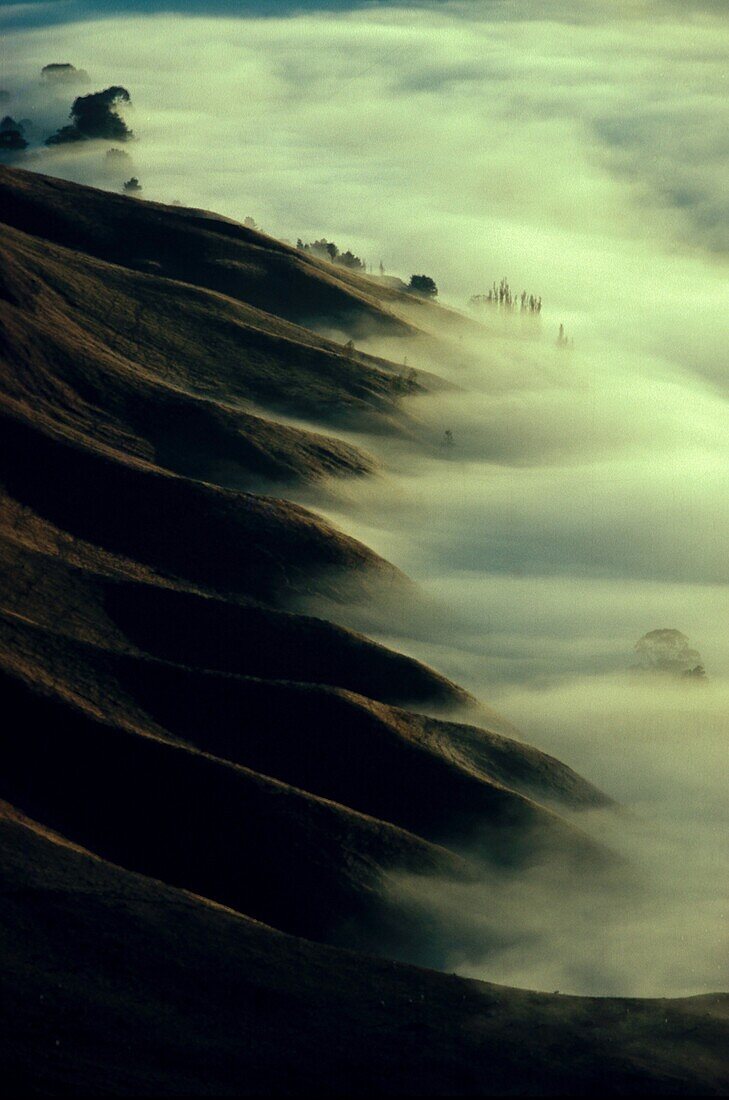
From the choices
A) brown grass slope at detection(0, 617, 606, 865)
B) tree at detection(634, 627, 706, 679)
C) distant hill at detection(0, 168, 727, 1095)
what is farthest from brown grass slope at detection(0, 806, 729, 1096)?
tree at detection(634, 627, 706, 679)

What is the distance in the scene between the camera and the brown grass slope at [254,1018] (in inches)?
2126

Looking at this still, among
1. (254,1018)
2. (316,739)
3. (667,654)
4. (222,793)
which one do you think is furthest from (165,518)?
(254,1018)

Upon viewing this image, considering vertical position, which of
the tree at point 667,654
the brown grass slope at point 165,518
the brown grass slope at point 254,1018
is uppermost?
the tree at point 667,654

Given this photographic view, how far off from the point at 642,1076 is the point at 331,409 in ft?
464

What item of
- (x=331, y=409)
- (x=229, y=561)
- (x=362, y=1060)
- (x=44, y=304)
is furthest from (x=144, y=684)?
(x=331, y=409)

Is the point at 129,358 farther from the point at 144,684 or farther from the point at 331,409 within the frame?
the point at 144,684

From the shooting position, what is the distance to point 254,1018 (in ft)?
193

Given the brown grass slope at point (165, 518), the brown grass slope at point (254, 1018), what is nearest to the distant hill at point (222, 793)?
the brown grass slope at point (254, 1018)

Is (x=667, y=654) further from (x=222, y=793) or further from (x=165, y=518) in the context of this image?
(x=222, y=793)

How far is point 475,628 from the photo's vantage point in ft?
510

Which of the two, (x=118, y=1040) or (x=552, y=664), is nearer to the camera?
(x=118, y=1040)

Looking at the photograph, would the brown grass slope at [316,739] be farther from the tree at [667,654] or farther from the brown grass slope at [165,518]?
the tree at [667,654]

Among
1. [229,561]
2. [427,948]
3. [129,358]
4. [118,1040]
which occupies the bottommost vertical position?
[118,1040]

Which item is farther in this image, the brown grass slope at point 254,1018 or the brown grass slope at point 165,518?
the brown grass slope at point 165,518
